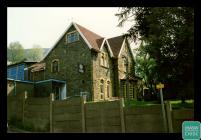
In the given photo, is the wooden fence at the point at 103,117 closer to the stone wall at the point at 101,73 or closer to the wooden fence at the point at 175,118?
the wooden fence at the point at 175,118

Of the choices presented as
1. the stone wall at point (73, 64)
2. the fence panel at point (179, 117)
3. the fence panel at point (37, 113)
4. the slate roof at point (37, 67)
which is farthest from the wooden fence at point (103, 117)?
the slate roof at point (37, 67)

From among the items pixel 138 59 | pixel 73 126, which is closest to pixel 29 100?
pixel 73 126

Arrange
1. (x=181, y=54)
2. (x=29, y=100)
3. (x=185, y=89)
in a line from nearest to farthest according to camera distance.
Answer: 1. (x=181, y=54)
2. (x=185, y=89)
3. (x=29, y=100)

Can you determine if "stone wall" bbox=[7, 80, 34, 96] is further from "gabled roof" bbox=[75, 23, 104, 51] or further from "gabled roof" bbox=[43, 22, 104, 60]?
"gabled roof" bbox=[75, 23, 104, 51]

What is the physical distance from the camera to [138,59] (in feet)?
86.5

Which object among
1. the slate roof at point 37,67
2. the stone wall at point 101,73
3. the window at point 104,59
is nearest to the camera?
the stone wall at point 101,73

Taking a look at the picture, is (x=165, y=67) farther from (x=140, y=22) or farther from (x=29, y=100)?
(x=29, y=100)

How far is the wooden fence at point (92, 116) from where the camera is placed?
30.0 ft

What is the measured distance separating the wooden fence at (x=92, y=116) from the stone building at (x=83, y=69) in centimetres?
742

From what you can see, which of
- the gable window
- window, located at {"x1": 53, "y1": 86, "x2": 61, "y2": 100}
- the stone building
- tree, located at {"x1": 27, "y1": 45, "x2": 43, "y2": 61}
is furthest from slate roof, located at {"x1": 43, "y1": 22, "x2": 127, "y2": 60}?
tree, located at {"x1": 27, "y1": 45, "x2": 43, "y2": 61}

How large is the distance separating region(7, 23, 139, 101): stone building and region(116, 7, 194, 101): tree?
35.0 feet
